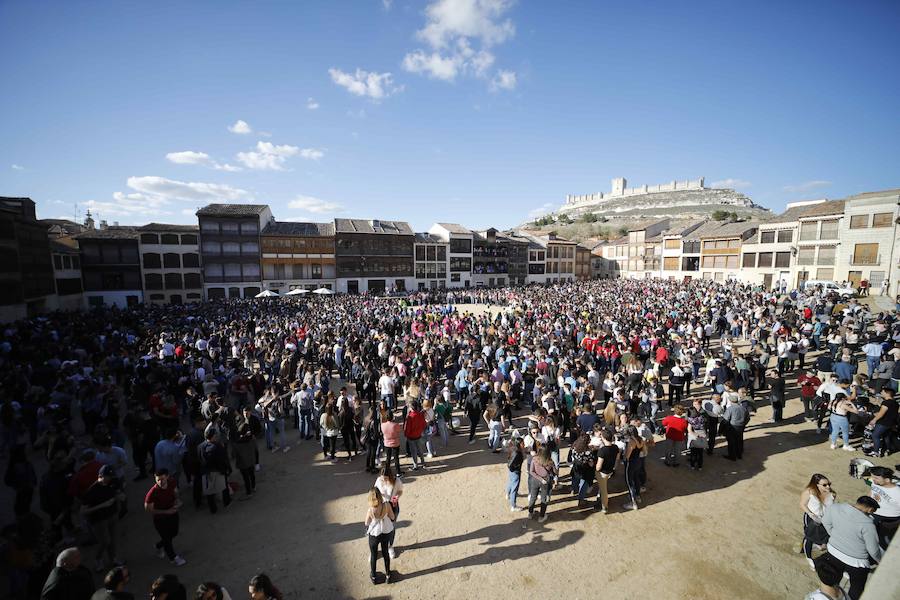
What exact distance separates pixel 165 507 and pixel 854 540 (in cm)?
806

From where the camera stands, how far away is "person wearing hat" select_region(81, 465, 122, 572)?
4.71 meters

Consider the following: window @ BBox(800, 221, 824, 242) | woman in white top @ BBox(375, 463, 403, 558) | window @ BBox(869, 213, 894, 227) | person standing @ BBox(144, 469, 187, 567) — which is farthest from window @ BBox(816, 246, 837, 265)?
person standing @ BBox(144, 469, 187, 567)

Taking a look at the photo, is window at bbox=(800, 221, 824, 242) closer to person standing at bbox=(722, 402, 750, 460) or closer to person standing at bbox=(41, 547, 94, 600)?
person standing at bbox=(722, 402, 750, 460)

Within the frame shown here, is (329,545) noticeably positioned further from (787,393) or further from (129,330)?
(129,330)

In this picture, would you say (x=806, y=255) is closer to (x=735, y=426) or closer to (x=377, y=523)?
(x=735, y=426)

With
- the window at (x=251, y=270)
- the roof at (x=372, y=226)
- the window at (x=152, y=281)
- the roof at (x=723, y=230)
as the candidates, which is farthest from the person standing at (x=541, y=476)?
the roof at (x=723, y=230)

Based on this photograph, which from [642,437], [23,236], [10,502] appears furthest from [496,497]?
[23,236]

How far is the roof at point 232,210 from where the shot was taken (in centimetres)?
3977

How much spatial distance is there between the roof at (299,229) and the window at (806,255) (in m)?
47.9

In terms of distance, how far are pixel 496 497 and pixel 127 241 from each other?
44.9m

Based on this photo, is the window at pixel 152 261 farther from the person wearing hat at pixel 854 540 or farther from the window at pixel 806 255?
the window at pixel 806 255

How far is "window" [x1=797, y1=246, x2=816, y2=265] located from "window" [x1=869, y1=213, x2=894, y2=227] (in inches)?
223

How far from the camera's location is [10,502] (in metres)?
6.69

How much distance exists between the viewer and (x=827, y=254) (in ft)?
106
